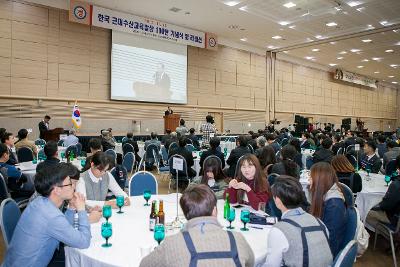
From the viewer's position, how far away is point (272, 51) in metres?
19.8

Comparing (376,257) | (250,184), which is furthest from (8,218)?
(376,257)

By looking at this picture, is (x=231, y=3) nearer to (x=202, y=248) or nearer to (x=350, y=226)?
(x=350, y=226)

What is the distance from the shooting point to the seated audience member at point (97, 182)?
3.39 meters

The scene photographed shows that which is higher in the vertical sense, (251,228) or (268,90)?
(268,90)

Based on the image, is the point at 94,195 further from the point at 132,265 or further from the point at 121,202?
the point at 132,265

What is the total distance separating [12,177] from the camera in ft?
15.4

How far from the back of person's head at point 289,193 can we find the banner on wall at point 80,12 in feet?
37.3

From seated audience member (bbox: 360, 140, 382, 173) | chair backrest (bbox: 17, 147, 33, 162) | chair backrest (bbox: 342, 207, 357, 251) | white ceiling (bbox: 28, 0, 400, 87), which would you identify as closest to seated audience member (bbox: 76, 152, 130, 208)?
chair backrest (bbox: 342, 207, 357, 251)

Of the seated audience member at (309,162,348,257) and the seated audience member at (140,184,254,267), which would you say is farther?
the seated audience member at (309,162,348,257)

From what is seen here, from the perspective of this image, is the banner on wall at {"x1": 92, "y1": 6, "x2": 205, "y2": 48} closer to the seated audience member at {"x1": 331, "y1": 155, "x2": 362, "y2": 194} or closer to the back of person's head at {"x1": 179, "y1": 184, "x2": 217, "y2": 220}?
the seated audience member at {"x1": 331, "y1": 155, "x2": 362, "y2": 194}

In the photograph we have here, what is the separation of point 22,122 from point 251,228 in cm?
1073

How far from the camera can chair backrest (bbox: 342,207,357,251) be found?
2.60 metres

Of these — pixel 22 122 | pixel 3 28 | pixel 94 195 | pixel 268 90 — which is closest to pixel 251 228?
pixel 94 195

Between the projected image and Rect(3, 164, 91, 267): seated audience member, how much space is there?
36.8 feet
